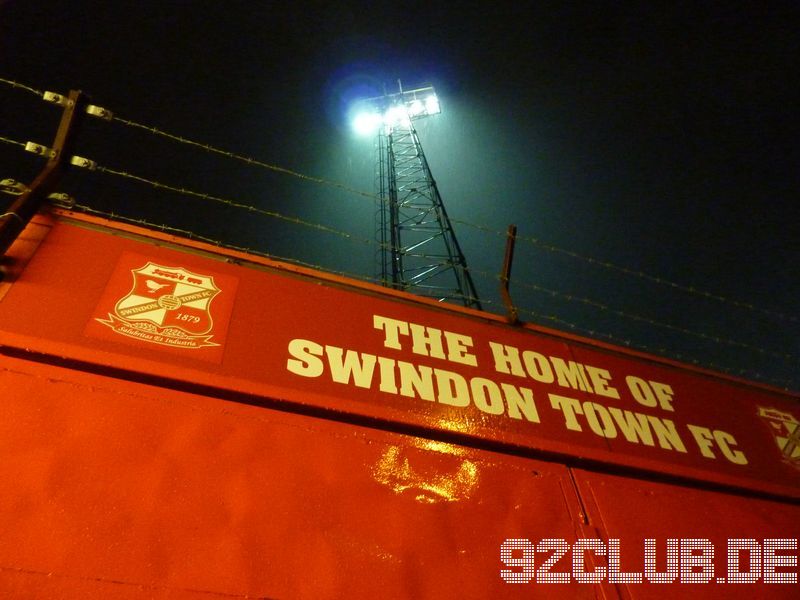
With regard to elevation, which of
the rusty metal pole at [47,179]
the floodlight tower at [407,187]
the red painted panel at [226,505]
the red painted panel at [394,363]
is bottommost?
the red painted panel at [226,505]

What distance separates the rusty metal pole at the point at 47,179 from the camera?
100 inches

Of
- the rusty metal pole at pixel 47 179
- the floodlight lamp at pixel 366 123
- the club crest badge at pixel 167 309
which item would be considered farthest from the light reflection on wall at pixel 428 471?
the floodlight lamp at pixel 366 123

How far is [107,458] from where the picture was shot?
83.8 inches

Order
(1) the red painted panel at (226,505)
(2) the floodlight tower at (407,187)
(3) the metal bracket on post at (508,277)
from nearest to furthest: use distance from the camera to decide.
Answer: (1) the red painted panel at (226,505) → (3) the metal bracket on post at (508,277) → (2) the floodlight tower at (407,187)

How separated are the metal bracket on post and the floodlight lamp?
484 inches

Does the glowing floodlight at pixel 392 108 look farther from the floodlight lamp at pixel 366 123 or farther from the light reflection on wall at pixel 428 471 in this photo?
the light reflection on wall at pixel 428 471

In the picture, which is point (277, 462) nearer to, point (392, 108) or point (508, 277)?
point (508, 277)

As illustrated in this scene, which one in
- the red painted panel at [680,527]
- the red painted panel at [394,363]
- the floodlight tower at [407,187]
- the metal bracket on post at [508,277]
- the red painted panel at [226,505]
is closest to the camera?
the red painted panel at [226,505]

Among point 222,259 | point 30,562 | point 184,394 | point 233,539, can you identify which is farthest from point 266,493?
point 222,259

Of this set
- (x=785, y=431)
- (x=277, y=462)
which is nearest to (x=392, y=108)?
(x=785, y=431)

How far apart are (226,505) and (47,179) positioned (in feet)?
6.69

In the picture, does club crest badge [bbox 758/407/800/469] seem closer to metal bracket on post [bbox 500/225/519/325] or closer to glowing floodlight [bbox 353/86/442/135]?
metal bracket on post [bbox 500/225/519/325]

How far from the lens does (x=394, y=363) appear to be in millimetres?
3086

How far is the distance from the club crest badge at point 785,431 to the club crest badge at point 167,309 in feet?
13.6
